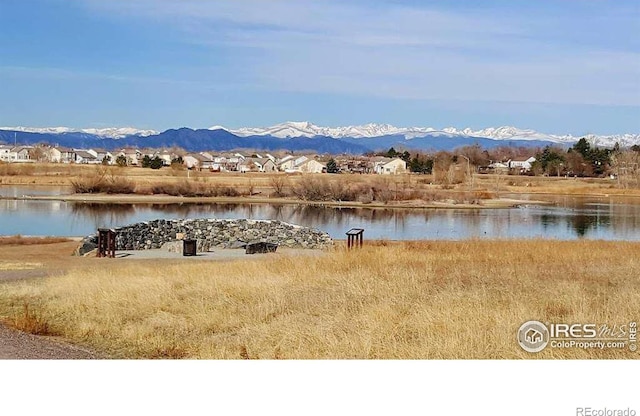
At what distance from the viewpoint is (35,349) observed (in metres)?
6.39

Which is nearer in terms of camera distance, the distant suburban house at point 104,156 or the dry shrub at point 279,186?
the distant suburban house at point 104,156

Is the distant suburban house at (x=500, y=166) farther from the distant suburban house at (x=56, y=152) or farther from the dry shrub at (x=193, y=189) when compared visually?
the dry shrub at (x=193, y=189)

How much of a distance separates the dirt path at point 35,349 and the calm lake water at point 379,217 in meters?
15.2

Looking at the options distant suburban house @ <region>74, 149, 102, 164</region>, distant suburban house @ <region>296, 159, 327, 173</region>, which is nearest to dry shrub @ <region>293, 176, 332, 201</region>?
distant suburban house @ <region>296, 159, 327, 173</region>

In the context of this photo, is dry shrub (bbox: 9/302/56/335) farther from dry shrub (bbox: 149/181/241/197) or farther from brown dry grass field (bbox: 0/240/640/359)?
dry shrub (bbox: 149/181/241/197)

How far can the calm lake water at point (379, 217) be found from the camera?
22.6 m

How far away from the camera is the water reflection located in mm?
22703

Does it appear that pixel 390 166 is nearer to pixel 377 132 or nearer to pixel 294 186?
pixel 294 186

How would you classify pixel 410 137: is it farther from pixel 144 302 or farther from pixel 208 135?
pixel 144 302

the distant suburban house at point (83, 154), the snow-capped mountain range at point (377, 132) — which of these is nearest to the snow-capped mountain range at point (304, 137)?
the snow-capped mountain range at point (377, 132)

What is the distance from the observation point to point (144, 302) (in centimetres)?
811
